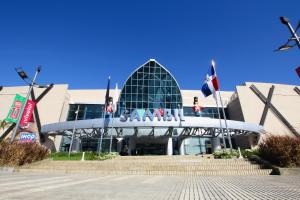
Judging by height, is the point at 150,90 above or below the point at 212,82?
above

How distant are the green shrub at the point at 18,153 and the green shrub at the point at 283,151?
1784 centimetres

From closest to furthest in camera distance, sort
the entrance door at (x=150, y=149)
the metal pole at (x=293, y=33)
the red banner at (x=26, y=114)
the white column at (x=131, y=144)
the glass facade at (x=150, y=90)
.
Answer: the metal pole at (x=293, y=33)
the red banner at (x=26, y=114)
the white column at (x=131, y=144)
the glass facade at (x=150, y=90)
the entrance door at (x=150, y=149)

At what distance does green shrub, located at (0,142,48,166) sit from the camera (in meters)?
14.0

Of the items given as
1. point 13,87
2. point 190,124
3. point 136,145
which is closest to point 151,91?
point 136,145

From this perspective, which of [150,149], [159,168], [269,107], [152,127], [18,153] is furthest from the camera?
[269,107]

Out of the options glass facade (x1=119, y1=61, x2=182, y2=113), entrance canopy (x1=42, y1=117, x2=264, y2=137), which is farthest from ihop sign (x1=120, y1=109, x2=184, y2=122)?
glass facade (x1=119, y1=61, x2=182, y2=113)

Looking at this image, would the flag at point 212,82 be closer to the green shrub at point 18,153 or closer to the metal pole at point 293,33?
the metal pole at point 293,33

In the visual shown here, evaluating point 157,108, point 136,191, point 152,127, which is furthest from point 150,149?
point 136,191

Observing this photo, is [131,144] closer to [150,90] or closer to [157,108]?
[157,108]

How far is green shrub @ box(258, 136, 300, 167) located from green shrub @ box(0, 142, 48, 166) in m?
17.8

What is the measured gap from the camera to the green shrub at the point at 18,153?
14.0 metres

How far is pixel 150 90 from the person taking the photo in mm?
39062

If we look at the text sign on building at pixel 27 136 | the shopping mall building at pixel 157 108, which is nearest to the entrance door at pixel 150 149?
the shopping mall building at pixel 157 108

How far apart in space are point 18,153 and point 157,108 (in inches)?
1025
